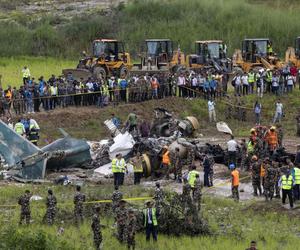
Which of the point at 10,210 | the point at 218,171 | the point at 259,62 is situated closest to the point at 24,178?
the point at 10,210

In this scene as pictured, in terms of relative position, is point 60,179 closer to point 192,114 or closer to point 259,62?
point 192,114

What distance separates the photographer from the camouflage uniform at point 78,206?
67.8 feet

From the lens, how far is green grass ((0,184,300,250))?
1777 centimetres

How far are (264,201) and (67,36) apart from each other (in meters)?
41.5

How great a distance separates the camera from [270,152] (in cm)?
2752

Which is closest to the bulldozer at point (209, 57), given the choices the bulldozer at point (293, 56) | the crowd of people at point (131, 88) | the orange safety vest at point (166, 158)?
the crowd of people at point (131, 88)

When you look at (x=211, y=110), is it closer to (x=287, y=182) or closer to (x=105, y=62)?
(x=105, y=62)

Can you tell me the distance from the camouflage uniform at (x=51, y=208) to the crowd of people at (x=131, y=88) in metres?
12.1

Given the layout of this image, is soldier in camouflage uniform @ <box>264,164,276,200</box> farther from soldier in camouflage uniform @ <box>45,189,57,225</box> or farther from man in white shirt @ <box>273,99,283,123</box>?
man in white shirt @ <box>273,99,283,123</box>

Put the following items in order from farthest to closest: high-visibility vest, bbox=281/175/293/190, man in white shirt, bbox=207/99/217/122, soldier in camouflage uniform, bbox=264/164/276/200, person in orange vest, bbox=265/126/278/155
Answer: man in white shirt, bbox=207/99/217/122 → person in orange vest, bbox=265/126/278/155 → soldier in camouflage uniform, bbox=264/164/276/200 → high-visibility vest, bbox=281/175/293/190

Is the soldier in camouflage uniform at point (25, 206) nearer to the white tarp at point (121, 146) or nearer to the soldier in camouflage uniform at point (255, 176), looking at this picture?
the soldier in camouflage uniform at point (255, 176)

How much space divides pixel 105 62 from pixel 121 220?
23.8 meters

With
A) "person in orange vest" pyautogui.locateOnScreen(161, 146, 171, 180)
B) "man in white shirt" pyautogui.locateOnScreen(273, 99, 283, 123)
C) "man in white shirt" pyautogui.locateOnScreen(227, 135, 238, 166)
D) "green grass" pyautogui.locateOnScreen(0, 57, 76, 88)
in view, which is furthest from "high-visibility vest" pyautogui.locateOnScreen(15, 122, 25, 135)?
"green grass" pyautogui.locateOnScreen(0, 57, 76, 88)

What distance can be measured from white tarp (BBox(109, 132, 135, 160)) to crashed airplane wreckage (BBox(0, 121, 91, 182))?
1.18m
